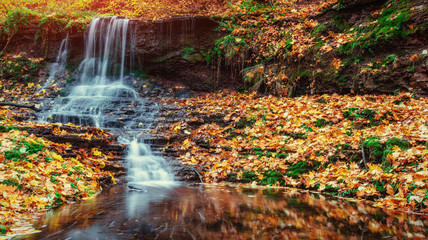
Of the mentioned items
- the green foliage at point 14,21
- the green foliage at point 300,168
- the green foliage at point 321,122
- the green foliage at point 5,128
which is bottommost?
the green foliage at point 300,168

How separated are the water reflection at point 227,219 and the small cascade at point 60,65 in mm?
12494

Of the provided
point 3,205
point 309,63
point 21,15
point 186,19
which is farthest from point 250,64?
point 21,15

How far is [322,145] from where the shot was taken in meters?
4.86

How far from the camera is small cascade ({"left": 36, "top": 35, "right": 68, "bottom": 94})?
13.3 meters

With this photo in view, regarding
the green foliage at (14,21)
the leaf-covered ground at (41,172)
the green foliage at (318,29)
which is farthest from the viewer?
the green foliage at (14,21)

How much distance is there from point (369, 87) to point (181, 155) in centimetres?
606

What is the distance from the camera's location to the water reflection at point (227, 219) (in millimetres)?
2133

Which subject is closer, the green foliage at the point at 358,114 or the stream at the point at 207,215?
the stream at the point at 207,215

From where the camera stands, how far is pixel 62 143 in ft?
17.1

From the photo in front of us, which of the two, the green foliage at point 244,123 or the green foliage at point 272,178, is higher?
the green foliage at point 244,123

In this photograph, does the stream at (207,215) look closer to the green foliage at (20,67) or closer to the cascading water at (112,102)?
the cascading water at (112,102)

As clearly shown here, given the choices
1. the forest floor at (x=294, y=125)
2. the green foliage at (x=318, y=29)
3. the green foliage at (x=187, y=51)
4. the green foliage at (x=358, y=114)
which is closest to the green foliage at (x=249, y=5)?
the forest floor at (x=294, y=125)

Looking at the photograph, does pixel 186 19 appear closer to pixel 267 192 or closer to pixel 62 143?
pixel 62 143

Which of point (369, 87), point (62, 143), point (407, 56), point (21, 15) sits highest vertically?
point (21, 15)
